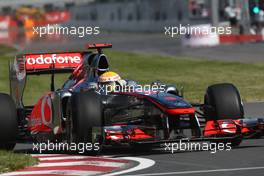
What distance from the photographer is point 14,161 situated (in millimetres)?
11469

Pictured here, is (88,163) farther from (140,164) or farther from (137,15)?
(137,15)

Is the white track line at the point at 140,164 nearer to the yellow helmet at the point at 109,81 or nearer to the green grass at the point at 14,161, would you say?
the green grass at the point at 14,161

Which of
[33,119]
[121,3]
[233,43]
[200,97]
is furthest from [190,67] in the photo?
[121,3]

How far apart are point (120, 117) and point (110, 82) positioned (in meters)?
0.62

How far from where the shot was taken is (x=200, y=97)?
23109 mm

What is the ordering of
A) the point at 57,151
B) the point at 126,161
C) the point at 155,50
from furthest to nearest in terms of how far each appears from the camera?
the point at 155,50, the point at 57,151, the point at 126,161

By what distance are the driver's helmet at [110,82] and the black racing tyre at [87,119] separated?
99 cm

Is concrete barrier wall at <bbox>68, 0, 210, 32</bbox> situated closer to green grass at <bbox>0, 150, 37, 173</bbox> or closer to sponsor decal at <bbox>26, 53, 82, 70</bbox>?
sponsor decal at <bbox>26, 53, 82, 70</bbox>

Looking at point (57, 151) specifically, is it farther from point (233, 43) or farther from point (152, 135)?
point (233, 43)

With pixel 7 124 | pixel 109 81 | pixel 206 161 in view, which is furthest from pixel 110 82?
pixel 206 161

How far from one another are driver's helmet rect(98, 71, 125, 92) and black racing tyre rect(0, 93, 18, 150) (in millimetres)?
1295

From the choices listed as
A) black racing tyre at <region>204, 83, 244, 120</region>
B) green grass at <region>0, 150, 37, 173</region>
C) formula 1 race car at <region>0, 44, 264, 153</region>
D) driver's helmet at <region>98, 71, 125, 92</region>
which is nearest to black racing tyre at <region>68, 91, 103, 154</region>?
formula 1 race car at <region>0, 44, 264, 153</region>

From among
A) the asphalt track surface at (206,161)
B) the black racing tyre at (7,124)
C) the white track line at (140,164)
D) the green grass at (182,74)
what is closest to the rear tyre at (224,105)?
the asphalt track surface at (206,161)

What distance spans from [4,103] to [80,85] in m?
1.25
